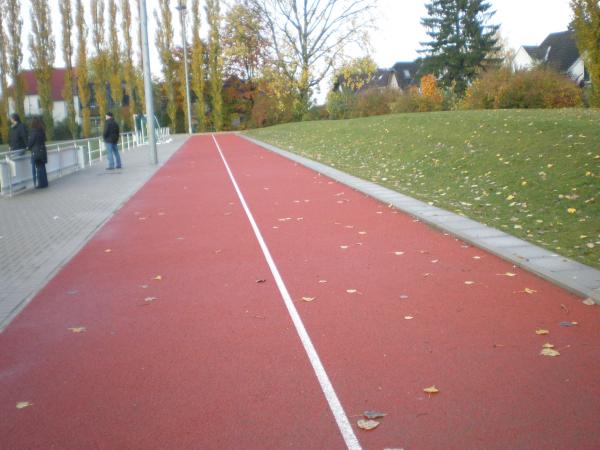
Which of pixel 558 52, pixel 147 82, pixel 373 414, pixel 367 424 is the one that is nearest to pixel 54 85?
pixel 558 52

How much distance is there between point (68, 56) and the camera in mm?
59000

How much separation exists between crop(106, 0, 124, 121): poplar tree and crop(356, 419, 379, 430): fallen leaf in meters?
61.8

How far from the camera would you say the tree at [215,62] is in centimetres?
6719

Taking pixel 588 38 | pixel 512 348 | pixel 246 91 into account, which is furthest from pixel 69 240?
pixel 246 91

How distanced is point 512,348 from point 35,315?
479 cm

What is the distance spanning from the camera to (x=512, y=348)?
521 cm

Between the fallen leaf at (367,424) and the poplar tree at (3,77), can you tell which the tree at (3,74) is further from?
the fallen leaf at (367,424)

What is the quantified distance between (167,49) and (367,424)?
69.3 m

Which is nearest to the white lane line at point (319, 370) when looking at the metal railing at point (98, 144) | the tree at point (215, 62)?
the metal railing at point (98, 144)

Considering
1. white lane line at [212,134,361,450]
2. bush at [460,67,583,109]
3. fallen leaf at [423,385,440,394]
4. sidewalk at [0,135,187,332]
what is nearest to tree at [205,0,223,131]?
bush at [460,67,583,109]

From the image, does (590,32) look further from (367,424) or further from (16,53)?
(16,53)

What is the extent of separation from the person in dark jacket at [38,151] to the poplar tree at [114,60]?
1823 inches

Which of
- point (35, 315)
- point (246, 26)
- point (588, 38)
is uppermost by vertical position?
point (246, 26)

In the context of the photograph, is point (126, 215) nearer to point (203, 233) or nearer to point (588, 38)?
point (203, 233)
